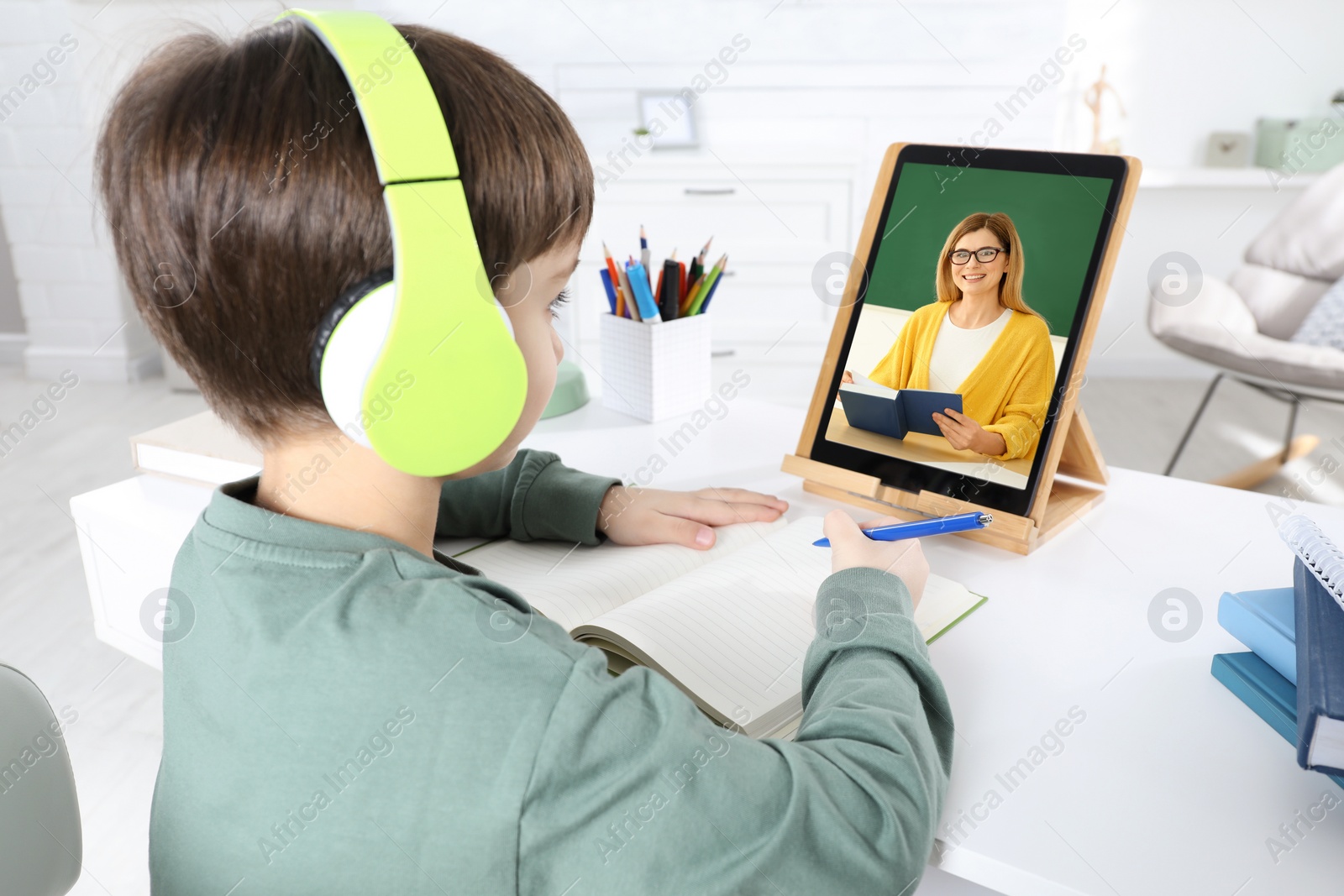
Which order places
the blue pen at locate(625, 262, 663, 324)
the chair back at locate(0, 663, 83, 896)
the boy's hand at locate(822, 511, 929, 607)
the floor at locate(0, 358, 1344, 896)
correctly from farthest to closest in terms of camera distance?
the floor at locate(0, 358, 1344, 896) < the blue pen at locate(625, 262, 663, 324) < the boy's hand at locate(822, 511, 929, 607) < the chair back at locate(0, 663, 83, 896)

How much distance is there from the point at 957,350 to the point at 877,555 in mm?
264

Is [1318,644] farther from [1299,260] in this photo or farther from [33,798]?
[1299,260]

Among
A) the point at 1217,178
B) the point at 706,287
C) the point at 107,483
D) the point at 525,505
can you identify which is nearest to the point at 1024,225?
the point at 706,287

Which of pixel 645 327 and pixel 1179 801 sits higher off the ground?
pixel 645 327

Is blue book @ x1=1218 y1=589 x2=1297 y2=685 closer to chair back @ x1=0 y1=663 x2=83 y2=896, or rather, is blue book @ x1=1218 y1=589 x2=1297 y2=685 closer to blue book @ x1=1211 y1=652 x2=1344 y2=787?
blue book @ x1=1211 y1=652 x2=1344 y2=787

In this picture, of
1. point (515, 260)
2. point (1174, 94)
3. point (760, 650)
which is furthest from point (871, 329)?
point (1174, 94)

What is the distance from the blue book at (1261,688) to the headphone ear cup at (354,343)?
1.93 feet

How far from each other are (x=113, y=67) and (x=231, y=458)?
43 centimetres

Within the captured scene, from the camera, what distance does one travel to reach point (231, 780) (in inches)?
21.1

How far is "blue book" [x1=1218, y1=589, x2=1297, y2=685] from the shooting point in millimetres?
640

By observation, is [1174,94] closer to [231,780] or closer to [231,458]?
[231,458]

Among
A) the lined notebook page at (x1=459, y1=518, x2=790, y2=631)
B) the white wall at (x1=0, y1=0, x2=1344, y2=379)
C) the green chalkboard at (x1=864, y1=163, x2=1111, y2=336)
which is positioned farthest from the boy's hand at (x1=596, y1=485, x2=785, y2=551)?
the white wall at (x1=0, y1=0, x2=1344, y2=379)

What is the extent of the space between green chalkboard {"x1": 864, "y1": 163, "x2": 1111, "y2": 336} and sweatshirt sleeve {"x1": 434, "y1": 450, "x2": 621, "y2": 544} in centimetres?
36

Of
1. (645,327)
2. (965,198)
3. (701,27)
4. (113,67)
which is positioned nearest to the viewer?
(113,67)
